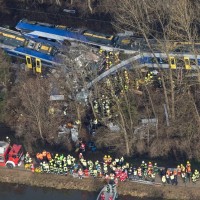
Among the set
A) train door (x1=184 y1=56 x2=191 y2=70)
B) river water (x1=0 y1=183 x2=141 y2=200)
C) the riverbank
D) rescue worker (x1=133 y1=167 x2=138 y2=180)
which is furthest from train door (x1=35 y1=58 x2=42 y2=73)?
rescue worker (x1=133 y1=167 x2=138 y2=180)

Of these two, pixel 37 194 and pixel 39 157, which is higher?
pixel 39 157

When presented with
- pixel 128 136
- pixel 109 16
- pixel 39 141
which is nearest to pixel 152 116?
pixel 128 136

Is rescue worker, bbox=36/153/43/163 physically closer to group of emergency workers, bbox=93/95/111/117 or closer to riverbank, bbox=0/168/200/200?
riverbank, bbox=0/168/200/200

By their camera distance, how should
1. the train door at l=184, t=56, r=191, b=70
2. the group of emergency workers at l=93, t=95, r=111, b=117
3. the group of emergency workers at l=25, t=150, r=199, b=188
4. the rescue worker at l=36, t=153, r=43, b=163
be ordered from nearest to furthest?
1. the group of emergency workers at l=25, t=150, r=199, b=188
2. the rescue worker at l=36, t=153, r=43, b=163
3. the group of emergency workers at l=93, t=95, r=111, b=117
4. the train door at l=184, t=56, r=191, b=70

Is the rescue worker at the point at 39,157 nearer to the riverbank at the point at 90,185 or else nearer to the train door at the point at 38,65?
the riverbank at the point at 90,185

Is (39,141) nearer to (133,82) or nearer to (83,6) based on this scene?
(133,82)

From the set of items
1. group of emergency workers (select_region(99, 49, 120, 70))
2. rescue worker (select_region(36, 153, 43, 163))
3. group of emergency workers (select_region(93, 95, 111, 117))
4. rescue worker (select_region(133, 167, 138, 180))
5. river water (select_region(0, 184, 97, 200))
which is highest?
group of emergency workers (select_region(99, 49, 120, 70))

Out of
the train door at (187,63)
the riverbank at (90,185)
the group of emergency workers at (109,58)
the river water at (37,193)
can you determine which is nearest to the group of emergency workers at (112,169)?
the riverbank at (90,185)

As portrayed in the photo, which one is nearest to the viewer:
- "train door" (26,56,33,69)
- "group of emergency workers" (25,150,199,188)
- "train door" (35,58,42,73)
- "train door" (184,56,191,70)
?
"group of emergency workers" (25,150,199,188)

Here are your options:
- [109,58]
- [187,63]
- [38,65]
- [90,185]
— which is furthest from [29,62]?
[90,185]

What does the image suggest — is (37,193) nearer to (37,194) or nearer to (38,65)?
(37,194)
